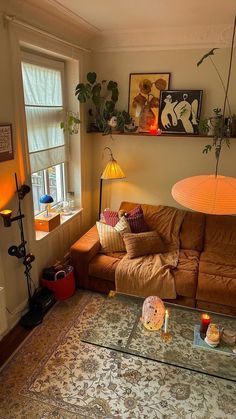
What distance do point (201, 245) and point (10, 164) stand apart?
2.26 m

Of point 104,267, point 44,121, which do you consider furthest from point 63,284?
→ point 44,121

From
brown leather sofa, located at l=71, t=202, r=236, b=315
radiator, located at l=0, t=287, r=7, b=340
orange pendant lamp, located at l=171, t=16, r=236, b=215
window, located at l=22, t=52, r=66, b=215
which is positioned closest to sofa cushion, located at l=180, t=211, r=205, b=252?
brown leather sofa, located at l=71, t=202, r=236, b=315

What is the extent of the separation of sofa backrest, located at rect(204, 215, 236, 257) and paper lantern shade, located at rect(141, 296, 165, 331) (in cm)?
140

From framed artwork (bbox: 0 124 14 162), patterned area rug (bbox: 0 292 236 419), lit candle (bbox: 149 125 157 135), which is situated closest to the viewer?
patterned area rug (bbox: 0 292 236 419)

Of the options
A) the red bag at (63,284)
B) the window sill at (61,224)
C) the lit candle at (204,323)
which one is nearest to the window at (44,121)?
the window sill at (61,224)

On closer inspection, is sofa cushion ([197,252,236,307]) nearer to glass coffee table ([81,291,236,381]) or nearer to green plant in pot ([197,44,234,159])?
glass coffee table ([81,291,236,381])

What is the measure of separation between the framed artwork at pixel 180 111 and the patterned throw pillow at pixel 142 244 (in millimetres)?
Result: 1289

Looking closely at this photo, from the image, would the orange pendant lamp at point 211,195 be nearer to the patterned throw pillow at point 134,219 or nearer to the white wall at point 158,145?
the patterned throw pillow at point 134,219

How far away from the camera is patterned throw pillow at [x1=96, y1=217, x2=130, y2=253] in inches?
131

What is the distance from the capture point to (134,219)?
11.3 feet

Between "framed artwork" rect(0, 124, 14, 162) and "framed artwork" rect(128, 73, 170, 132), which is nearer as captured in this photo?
"framed artwork" rect(0, 124, 14, 162)

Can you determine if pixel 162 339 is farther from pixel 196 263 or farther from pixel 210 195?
pixel 210 195

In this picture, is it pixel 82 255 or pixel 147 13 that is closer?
pixel 147 13

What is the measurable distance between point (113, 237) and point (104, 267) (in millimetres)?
377
